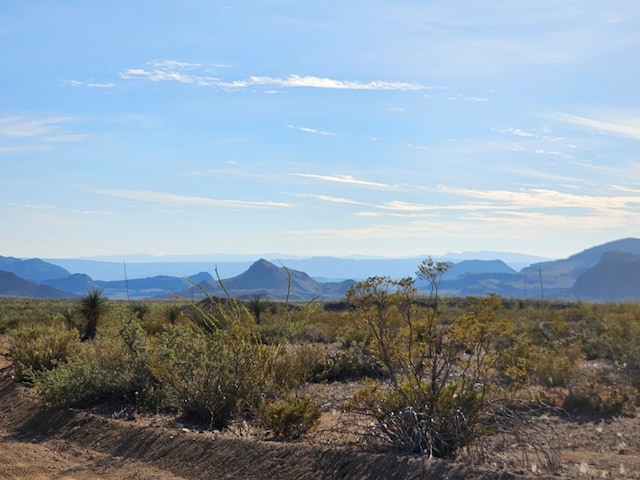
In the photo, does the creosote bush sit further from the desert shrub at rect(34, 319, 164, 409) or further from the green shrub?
the desert shrub at rect(34, 319, 164, 409)

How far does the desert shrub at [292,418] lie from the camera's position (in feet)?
32.3

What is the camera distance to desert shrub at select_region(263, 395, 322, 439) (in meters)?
9.84

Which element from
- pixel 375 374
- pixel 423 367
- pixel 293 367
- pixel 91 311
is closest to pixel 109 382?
pixel 293 367

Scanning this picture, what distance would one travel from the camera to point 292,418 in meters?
9.85

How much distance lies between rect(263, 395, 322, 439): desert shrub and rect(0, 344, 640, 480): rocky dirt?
0.30m

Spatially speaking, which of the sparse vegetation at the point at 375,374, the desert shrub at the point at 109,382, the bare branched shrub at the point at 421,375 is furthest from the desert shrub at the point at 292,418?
the desert shrub at the point at 109,382

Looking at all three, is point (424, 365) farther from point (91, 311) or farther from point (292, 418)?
point (91, 311)

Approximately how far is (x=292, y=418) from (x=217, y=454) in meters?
1.20

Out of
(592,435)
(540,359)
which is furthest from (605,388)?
(592,435)

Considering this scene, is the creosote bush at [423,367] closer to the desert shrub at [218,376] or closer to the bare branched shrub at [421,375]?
the bare branched shrub at [421,375]

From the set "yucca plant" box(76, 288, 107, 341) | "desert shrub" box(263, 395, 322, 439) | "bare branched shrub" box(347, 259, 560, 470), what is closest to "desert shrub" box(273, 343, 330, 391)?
"desert shrub" box(263, 395, 322, 439)

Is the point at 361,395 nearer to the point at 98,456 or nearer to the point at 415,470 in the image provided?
the point at 415,470

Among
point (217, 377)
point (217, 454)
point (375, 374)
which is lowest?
point (375, 374)

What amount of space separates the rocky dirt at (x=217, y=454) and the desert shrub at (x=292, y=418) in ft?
0.97
